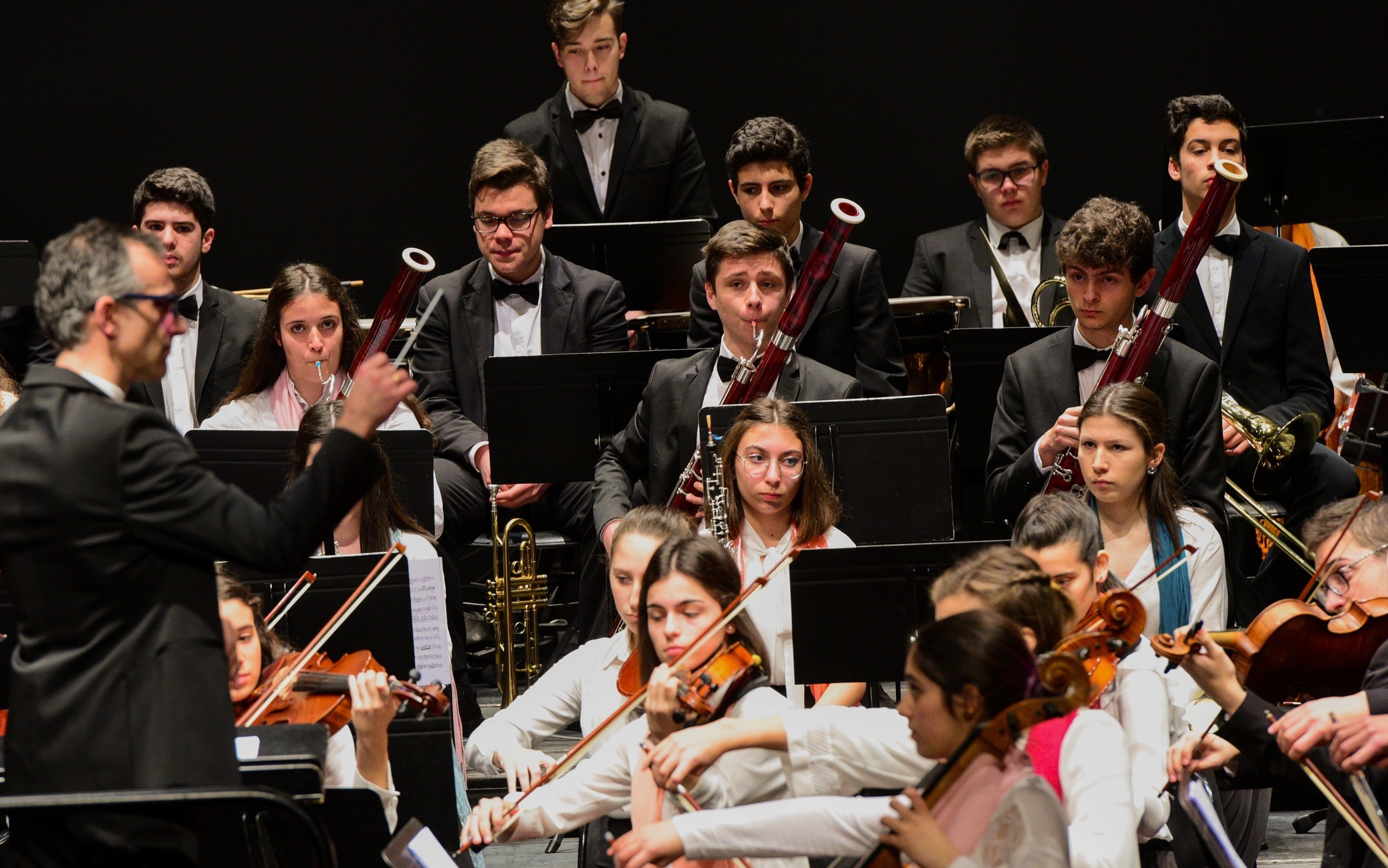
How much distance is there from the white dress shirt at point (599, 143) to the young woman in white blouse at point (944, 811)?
129 inches

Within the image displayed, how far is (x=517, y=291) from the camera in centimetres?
431

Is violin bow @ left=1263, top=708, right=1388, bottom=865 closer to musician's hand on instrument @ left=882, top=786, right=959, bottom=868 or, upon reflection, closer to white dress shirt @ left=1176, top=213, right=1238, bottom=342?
musician's hand on instrument @ left=882, top=786, right=959, bottom=868

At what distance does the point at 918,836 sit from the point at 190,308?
2969 mm

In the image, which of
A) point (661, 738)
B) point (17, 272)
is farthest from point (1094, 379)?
point (17, 272)

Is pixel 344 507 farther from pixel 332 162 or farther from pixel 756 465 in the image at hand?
pixel 332 162

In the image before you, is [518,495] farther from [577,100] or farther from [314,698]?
[314,698]

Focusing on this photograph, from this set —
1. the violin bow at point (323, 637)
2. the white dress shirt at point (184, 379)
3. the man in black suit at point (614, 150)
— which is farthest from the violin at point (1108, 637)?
the man in black suit at point (614, 150)

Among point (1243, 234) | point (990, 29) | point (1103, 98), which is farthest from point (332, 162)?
point (1243, 234)

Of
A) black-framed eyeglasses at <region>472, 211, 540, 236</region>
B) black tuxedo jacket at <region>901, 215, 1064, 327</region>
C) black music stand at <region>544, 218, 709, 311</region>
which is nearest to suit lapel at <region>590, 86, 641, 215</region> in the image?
black music stand at <region>544, 218, 709, 311</region>

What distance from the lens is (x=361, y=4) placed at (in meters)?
5.76

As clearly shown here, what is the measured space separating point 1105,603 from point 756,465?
41.5 inches

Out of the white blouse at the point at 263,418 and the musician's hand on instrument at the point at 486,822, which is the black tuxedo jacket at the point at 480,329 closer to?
the white blouse at the point at 263,418

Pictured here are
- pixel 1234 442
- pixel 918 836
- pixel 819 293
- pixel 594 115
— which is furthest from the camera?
pixel 594 115

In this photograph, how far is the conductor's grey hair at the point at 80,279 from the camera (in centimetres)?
185
